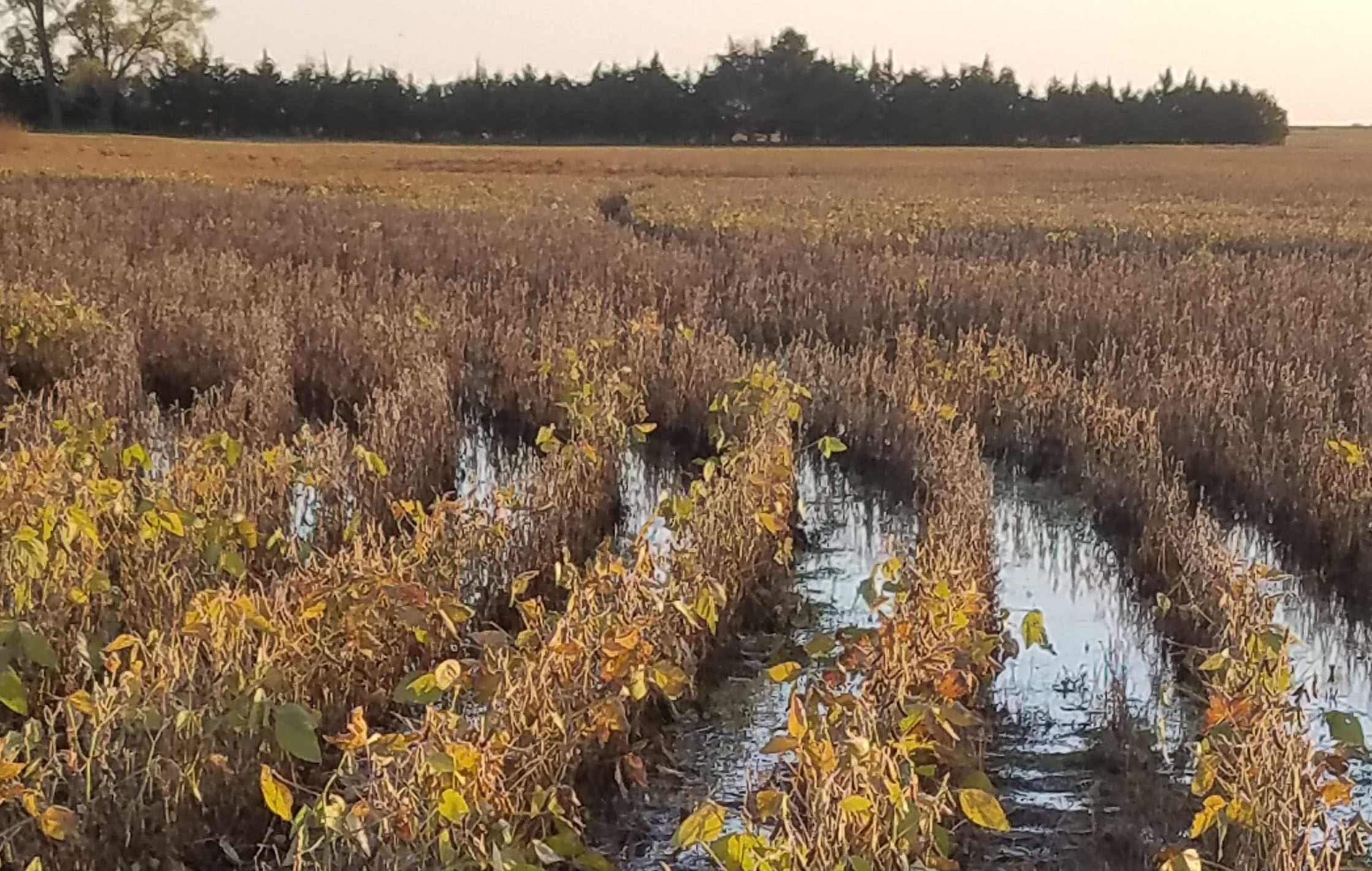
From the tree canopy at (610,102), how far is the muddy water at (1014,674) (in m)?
50.9

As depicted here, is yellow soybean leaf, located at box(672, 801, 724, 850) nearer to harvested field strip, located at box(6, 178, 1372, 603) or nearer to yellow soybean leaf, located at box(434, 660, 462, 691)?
yellow soybean leaf, located at box(434, 660, 462, 691)

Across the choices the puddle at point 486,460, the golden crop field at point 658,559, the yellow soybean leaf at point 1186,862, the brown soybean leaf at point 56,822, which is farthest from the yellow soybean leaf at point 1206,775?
the puddle at point 486,460

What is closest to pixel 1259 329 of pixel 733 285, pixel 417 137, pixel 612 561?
pixel 733 285

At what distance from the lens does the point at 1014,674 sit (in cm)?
441

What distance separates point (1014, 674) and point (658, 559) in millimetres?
1169

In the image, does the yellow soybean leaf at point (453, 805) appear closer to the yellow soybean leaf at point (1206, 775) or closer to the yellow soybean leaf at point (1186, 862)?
the yellow soybean leaf at point (1186, 862)

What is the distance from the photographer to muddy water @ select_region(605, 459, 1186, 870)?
3.55m

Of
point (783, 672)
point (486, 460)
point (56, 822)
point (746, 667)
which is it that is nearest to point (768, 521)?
point (746, 667)

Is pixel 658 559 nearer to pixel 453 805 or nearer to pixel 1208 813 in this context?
pixel 453 805

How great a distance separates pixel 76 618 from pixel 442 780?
164cm

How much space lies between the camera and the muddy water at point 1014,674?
3555mm

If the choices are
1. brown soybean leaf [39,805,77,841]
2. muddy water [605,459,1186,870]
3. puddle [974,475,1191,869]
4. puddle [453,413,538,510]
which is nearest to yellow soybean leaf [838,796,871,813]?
muddy water [605,459,1186,870]

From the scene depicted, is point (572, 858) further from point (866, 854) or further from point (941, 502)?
point (941, 502)

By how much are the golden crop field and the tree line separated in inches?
1747
